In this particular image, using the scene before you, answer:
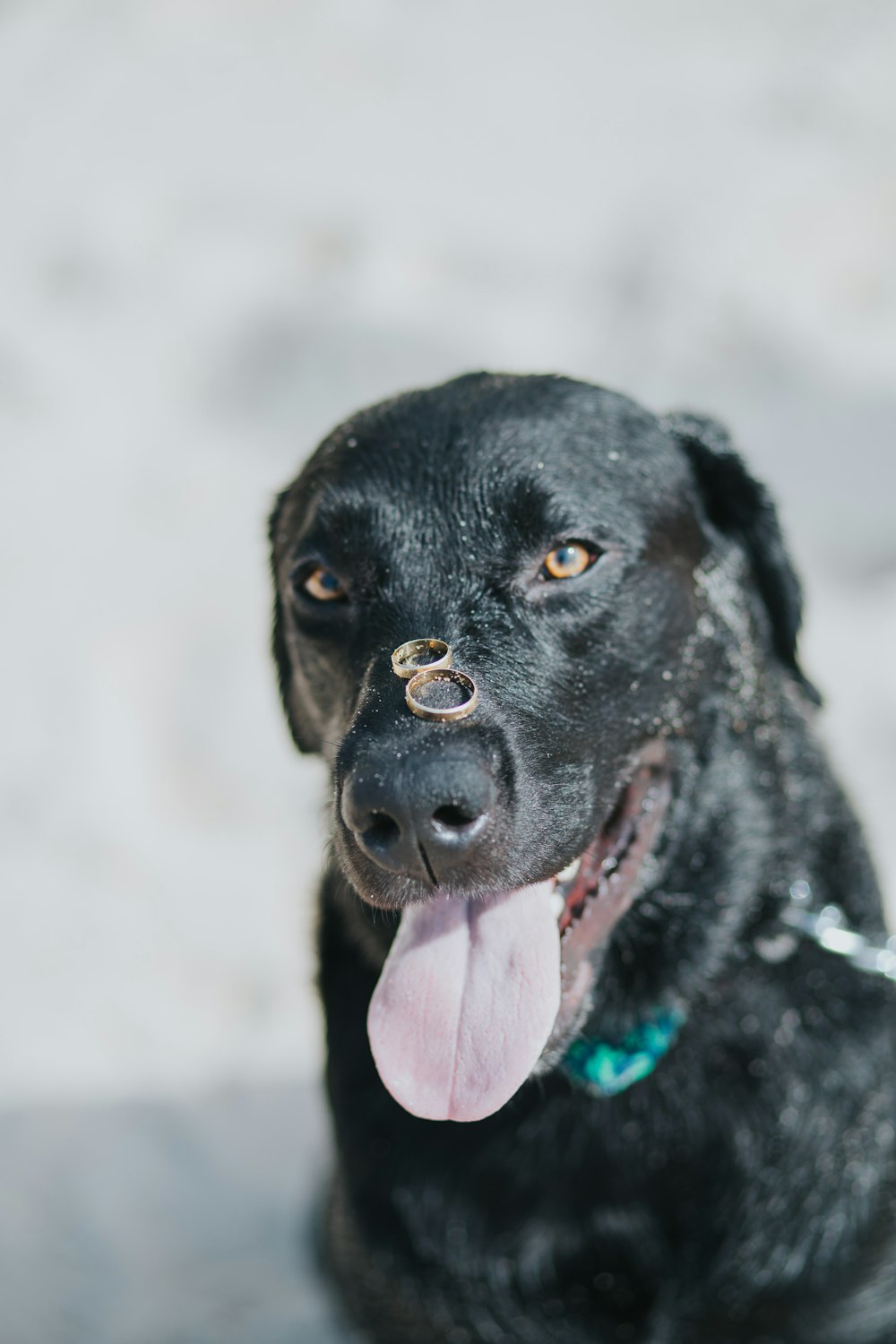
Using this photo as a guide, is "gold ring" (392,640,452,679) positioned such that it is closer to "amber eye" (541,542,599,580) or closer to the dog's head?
the dog's head

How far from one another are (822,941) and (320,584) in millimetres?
1076

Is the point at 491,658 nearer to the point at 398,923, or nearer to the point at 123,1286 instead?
the point at 398,923

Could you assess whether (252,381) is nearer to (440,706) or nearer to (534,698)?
(534,698)

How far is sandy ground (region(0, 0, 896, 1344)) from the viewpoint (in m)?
3.46

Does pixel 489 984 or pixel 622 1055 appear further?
pixel 622 1055

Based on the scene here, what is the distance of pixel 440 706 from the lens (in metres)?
1.76

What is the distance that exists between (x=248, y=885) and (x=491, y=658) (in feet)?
7.20

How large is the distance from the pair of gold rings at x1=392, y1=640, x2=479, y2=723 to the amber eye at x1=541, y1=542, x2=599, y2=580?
0.26 meters

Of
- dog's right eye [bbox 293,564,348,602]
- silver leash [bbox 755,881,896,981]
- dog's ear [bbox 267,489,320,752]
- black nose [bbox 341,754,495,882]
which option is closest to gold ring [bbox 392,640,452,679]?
black nose [bbox 341,754,495,882]

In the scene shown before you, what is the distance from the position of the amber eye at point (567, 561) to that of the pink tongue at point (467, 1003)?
494mm

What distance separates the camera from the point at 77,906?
3920mm

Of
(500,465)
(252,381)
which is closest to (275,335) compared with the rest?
(252,381)

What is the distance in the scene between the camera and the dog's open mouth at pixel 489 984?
1.86 meters

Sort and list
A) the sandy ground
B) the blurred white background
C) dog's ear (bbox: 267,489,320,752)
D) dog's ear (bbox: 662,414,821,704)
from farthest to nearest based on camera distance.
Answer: the blurred white background < the sandy ground < dog's ear (bbox: 267,489,320,752) < dog's ear (bbox: 662,414,821,704)
